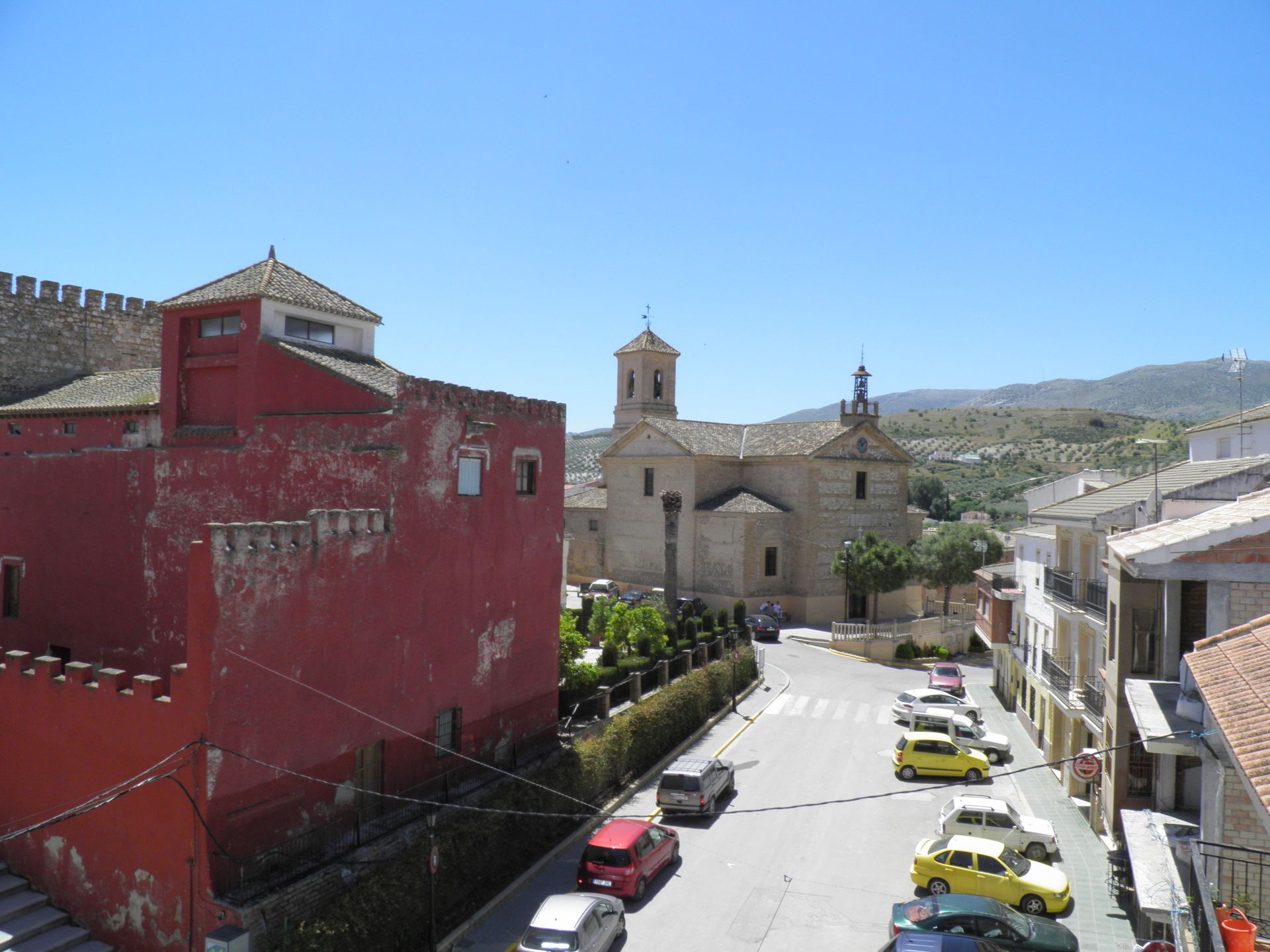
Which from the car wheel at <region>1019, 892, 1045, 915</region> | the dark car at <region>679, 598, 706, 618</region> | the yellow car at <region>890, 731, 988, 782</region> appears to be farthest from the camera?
the dark car at <region>679, 598, 706, 618</region>

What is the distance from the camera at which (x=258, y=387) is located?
62.6 ft

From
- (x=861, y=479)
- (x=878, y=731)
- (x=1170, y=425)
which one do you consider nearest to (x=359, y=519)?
(x=878, y=731)

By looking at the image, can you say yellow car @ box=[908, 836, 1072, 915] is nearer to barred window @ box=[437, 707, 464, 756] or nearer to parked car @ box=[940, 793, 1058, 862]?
parked car @ box=[940, 793, 1058, 862]

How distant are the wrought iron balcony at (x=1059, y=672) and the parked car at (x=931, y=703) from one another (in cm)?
475

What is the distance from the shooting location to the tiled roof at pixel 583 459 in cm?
10962

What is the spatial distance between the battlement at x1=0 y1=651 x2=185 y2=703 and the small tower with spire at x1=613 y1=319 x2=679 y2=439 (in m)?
43.4

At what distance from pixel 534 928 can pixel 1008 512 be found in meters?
91.3

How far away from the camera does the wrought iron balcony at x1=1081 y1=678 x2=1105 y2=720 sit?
1992 cm

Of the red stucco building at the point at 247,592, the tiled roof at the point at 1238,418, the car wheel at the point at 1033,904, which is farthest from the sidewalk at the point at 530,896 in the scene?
the tiled roof at the point at 1238,418

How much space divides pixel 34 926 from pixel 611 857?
985 centimetres

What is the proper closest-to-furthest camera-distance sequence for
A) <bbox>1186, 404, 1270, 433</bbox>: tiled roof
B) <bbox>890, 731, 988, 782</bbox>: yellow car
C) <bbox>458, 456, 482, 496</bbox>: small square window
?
<bbox>458, 456, 482, 496</bbox>: small square window < <bbox>890, 731, 988, 782</bbox>: yellow car < <bbox>1186, 404, 1270, 433</bbox>: tiled roof

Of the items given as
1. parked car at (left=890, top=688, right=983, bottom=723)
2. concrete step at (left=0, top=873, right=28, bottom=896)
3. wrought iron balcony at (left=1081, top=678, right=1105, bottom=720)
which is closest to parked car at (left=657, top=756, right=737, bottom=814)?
wrought iron balcony at (left=1081, top=678, right=1105, bottom=720)

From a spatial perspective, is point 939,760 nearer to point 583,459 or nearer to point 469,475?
point 469,475

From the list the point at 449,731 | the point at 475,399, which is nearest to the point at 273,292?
the point at 475,399
